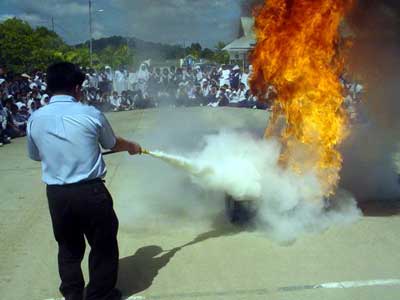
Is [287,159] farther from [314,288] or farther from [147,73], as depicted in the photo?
[147,73]

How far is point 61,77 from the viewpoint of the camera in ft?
12.3

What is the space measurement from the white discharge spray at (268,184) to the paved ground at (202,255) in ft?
0.81

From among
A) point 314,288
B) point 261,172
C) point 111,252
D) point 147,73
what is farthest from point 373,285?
point 147,73

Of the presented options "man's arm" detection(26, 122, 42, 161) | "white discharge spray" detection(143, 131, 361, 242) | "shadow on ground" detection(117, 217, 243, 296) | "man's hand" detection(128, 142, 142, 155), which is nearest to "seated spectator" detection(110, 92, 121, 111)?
"white discharge spray" detection(143, 131, 361, 242)

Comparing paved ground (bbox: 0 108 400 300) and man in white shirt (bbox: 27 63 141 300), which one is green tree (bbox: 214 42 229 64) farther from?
man in white shirt (bbox: 27 63 141 300)

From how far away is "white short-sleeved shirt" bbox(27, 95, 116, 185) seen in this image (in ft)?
11.9

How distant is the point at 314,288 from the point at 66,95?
8.70ft

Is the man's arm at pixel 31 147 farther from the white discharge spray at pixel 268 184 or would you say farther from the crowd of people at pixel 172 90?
the crowd of people at pixel 172 90

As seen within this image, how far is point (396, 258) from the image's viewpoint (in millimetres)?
4684

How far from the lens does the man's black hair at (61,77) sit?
3738 mm

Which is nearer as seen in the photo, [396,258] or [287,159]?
[396,258]

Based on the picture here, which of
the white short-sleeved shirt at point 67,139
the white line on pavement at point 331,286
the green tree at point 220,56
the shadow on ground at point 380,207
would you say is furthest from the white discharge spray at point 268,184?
the green tree at point 220,56

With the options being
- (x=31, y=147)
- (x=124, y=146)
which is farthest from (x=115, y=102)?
(x=31, y=147)

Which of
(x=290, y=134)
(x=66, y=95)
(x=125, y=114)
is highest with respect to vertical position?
(x=66, y=95)
